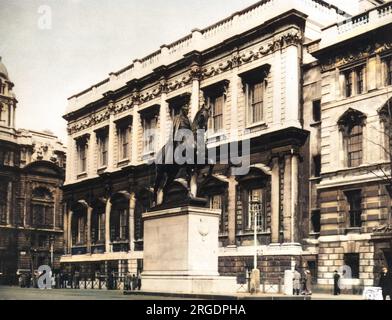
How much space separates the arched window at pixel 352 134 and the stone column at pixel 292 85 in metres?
3.25

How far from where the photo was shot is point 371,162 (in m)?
30.3

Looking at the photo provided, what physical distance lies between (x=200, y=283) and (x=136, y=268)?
23160 millimetres

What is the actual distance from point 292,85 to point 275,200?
620cm

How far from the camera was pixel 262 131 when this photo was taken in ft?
120

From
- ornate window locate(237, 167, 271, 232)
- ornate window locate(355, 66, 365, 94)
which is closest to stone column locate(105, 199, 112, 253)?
ornate window locate(237, 167, 271, 232)

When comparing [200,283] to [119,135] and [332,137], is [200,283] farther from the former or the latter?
[119,135]

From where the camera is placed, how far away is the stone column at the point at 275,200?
35062 millimetres

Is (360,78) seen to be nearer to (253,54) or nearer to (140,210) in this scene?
(253,54)

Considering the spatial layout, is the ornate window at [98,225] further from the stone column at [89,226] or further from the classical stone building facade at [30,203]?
the classical stone building facade at [30,203]

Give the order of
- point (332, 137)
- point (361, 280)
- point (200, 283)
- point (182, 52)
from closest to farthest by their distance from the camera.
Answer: point (200, 283), point (361, 280), point (332, 137), point (182, 52)

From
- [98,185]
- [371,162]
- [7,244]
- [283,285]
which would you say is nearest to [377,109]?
[371,162]

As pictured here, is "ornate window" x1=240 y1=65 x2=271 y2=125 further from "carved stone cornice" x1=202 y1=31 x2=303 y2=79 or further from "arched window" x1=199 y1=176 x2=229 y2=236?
"arched window" x1=199 y1=176 x2=229 y2=236

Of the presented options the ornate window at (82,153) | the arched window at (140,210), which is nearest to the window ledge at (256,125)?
the arched window at (140,210)

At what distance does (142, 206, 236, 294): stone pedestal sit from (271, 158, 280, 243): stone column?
11425 mm
